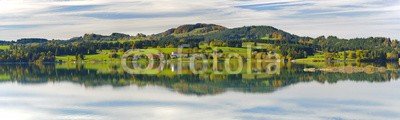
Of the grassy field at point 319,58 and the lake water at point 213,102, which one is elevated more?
the lake water at point 213,102

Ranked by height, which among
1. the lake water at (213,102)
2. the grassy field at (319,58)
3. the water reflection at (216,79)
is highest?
the lake water at (213,102)

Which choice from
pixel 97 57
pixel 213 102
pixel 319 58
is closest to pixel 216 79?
pixel 213 102

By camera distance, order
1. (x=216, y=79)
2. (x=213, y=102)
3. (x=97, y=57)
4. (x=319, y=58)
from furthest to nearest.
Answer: (x=97, y=57), (x=319, y=58), (x=216, y=79), (x=213, y=102)

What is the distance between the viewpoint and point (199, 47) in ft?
493

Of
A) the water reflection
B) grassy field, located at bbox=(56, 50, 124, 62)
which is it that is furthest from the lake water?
grassy field, located at bbox=(56, 50, 124, 62)

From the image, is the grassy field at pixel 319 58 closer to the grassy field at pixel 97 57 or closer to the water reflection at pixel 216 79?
the grassy field at pixel 97 57

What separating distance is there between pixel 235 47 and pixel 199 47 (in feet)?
32.1

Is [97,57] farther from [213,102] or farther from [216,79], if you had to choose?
[213,102]

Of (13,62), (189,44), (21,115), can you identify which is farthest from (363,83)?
(13,62)

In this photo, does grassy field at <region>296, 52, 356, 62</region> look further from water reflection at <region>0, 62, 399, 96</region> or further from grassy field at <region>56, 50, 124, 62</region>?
water reflection at <region>0, 62, 399, 96</region>

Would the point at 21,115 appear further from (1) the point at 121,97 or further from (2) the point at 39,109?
(1) the point at 121,97

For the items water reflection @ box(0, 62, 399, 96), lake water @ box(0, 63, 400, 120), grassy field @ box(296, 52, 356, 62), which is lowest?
grassy field @ box(296, 52, 356, 62)

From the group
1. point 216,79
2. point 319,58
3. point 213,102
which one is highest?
point 213,102

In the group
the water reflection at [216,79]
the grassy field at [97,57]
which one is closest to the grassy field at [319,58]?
the grassy field at [97,57]
